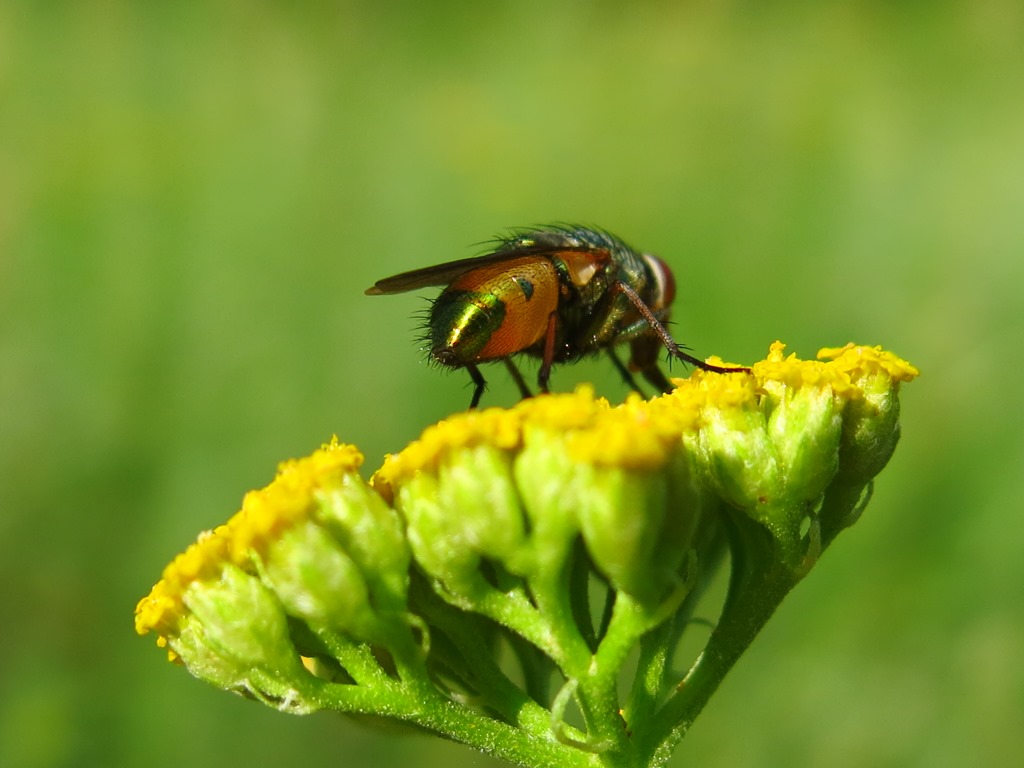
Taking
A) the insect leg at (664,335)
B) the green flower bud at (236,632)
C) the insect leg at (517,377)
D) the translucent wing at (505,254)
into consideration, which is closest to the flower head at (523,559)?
the green flower bud at (236,632)

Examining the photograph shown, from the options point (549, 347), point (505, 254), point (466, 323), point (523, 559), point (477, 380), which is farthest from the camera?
point (477, 380)

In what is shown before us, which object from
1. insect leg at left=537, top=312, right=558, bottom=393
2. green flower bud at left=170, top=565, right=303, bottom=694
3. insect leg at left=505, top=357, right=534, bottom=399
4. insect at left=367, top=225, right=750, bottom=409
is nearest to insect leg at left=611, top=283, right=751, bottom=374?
insect at left=367, top=225, right=750, bottom=409

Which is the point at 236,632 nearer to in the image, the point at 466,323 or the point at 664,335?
the point at 466,323

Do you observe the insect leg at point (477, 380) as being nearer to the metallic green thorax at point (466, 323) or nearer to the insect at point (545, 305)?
the insect at point (545, 305)

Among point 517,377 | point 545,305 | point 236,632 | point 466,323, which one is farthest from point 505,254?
point 236,632

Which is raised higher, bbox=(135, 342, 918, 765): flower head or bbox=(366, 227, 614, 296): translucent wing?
bbox=(366, 227, 614, 296): translucent wing

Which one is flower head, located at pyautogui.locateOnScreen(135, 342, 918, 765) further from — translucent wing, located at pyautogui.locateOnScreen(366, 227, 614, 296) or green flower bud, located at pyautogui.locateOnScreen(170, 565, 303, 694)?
translucent wing, located at pyautogui.locateOnScreen(366, 227, 614, 296)

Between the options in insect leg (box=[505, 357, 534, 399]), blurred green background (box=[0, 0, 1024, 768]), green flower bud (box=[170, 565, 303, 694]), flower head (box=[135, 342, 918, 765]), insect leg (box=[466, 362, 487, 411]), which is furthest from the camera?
blurred green background (box=[0, 0, 1024, 768])

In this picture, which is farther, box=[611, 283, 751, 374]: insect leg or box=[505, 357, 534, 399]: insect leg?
box=[505, 357, 534, 399]: insect leg
